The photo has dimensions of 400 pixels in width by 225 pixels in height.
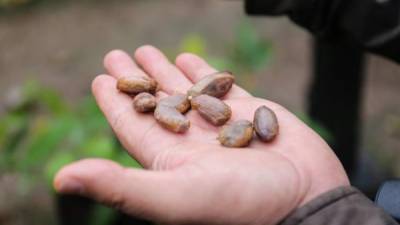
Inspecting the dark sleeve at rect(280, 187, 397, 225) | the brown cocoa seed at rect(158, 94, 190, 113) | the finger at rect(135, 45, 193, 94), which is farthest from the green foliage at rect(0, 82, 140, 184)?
the dark sleeve at rect(280, 187, 397, 225)

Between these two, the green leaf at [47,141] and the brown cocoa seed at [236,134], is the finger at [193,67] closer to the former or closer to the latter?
the brown cocoa seed at [236,134]

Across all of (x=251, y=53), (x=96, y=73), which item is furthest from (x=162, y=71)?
(x=96, y=73)

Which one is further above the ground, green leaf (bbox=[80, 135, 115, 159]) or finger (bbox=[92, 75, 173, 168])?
finger (bbox=[92, 75, 173, 168])

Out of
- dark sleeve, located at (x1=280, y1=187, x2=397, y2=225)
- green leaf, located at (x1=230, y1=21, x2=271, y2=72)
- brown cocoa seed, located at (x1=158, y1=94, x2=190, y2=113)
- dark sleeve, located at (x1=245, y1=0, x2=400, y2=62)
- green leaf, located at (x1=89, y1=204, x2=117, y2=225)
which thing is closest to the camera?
dark sleeve, located at (x1=280, y1=187, x2=397, y2=225)

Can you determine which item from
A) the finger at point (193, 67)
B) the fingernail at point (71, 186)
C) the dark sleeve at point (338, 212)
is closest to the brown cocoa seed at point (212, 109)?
the finger at point (193, 67)

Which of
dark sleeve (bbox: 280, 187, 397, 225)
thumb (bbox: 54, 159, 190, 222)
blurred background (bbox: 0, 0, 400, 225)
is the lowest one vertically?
blurred background (bbox: 0, 0, 400, 225)

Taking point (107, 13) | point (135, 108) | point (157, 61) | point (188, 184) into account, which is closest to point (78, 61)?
point (107, 13)

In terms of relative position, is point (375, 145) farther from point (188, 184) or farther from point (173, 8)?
point (188, 184)

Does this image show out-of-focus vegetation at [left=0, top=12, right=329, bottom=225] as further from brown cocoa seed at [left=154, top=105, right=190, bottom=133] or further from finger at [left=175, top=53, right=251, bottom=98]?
brown cocoa seed at [left=154, top=105, right=190, bottom=133]
